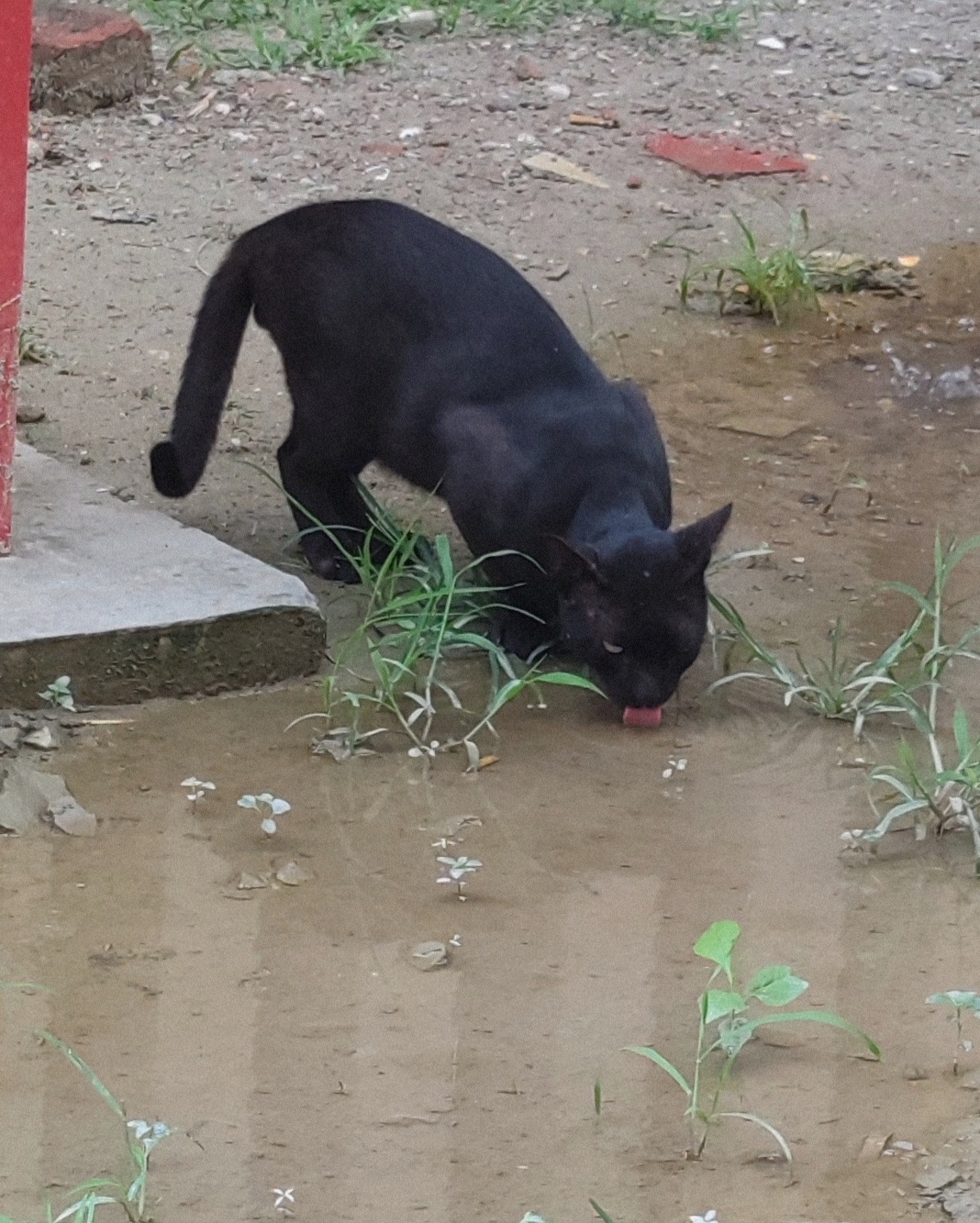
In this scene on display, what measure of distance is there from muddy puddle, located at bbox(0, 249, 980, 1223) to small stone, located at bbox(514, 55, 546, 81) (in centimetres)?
365

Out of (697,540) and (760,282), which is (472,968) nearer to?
(697,540)

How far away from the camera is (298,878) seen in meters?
3.37

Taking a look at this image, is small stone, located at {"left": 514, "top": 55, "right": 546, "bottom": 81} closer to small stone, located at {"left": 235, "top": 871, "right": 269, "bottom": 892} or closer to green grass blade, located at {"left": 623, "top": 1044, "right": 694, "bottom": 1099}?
small stone, located at {"left": 235, "top": 871, "right": 269, "bottom": 892}

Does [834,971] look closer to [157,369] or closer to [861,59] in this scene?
[157,369]

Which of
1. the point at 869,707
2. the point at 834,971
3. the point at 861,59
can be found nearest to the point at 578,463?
the point at 869,707

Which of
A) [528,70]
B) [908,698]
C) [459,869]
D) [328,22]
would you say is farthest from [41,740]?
[328,22]

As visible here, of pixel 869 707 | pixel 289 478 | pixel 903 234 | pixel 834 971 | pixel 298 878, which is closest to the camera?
pixel 834 971

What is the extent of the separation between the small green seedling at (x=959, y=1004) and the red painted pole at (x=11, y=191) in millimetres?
2026

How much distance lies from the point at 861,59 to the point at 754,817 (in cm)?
522

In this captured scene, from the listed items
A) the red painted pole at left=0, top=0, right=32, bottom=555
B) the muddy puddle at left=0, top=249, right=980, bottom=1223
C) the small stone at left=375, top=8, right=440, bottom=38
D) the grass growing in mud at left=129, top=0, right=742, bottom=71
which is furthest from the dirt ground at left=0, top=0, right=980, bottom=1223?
the small stone at left=375, top=8, right=440, bottom=38

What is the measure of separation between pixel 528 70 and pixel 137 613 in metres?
4.35

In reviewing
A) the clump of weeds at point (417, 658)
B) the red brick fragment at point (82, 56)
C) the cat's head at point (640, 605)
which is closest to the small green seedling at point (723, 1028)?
the clump of weeds at point (417, 658)

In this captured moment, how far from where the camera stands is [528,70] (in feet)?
25.5

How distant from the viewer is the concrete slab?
152 inches
